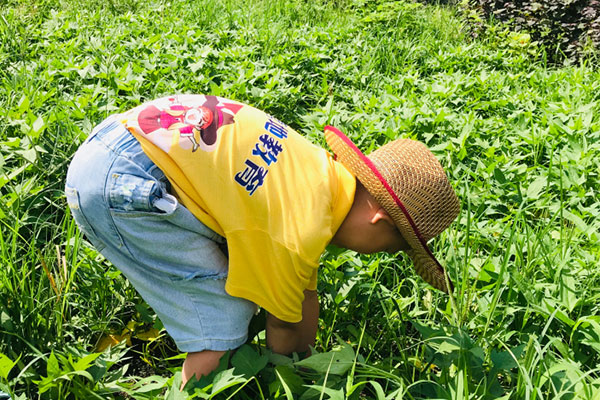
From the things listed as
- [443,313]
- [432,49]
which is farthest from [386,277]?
[432,49]

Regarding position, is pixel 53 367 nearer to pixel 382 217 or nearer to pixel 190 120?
pixel 190 120

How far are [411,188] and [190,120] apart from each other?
1.97 ft

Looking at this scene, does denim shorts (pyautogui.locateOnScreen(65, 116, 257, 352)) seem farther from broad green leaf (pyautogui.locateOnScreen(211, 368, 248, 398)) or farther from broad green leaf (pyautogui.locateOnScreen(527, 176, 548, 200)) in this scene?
broad green leaf (pyautogui.locateOnScreen(527, 176, 548, 200))

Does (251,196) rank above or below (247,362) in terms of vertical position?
above

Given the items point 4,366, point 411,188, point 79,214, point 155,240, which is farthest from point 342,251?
point 4,366

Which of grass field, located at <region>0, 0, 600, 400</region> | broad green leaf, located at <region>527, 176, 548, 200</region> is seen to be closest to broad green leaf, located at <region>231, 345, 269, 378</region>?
grass field, located at <region>0, 0, 600, 400</region>

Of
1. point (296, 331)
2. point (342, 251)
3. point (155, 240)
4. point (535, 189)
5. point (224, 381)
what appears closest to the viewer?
point (224, 381)

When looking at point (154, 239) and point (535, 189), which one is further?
point (535, 189)

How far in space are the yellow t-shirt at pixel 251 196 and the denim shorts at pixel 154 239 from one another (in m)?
0.05

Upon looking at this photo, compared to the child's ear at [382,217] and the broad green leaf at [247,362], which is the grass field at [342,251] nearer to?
the broad green leaf at [247,362]

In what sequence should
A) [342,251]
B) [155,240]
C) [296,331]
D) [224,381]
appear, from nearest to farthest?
[224,381], [155,240], [296,331], [342,251]

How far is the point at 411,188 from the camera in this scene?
154 centimetres

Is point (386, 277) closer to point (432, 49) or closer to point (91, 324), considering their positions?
point (91, 324)

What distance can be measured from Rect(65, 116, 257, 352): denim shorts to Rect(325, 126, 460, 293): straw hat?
44 cm
